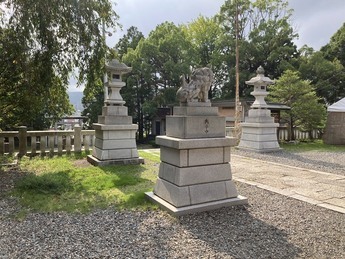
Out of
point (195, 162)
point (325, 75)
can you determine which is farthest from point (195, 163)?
point (325, 75)

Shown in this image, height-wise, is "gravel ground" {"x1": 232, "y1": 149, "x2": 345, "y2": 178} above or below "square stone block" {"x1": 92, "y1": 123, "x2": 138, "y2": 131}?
below

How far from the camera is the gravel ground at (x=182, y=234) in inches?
116

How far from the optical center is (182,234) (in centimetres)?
338

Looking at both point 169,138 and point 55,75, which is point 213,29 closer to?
point 55,75

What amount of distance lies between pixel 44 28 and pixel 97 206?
4.00m

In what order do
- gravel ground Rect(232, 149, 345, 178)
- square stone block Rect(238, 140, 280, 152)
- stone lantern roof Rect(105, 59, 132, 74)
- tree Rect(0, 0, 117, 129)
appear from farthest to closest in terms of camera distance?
square stone block Rect(238, 140, 280, 152) < gravel ground Rect(232, 149, 345, 178) < stone lantern roof Rect(105, 59, 132, 74) < tree Rect(0, 0, 117, 129)

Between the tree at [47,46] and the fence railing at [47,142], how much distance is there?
1495 mm

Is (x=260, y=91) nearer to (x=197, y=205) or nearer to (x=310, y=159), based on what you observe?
(x=310, y=159)

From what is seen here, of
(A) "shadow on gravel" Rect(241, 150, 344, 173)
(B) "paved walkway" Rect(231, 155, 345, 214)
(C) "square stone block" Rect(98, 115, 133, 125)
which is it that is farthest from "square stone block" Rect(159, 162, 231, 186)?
(A) "shadow on gravel" Rect(241, 150, 344, 173)

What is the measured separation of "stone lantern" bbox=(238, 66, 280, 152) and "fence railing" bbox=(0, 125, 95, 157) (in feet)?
19.9

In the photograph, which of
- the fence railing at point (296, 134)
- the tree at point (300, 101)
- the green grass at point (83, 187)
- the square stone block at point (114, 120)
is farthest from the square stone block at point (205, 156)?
the tree at point (300, 101)

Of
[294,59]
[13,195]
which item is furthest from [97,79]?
[294,59]

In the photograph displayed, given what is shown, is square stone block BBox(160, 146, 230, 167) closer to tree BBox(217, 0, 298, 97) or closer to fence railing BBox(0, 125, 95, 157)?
fence railing BBox(0, 125, 95, 157)

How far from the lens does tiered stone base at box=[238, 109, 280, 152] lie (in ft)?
34.2
